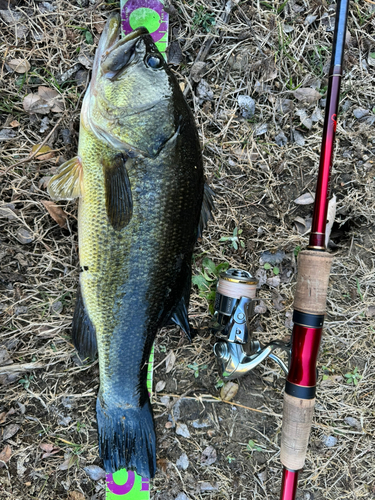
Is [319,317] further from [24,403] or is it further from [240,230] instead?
[24,403]

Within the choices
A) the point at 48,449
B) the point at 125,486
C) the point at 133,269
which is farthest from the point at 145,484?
the point at 133,269

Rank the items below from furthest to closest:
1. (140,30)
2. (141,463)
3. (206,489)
Answer: (206,489) → (141,463) → (140,30)

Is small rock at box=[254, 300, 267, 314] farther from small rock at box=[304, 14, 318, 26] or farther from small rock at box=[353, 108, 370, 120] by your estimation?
small rock at box=[304, 14, 318, 26]

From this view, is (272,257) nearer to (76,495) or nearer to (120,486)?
(120,486)

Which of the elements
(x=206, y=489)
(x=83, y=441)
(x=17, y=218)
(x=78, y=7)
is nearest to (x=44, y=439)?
(x=83, y=441)

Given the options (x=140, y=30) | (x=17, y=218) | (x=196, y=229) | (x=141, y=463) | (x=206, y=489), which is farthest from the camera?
(x=206, y=489)

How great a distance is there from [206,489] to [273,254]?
5.49ft

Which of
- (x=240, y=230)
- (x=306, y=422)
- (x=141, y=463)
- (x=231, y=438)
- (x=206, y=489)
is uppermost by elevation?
(x=240, y=230)

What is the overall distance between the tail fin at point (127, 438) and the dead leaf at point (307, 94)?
7.24 ft

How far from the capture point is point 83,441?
232 centimetres

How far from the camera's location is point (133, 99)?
1.69 meters

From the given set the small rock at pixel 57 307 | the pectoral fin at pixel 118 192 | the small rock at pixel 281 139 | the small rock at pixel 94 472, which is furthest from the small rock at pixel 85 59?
the small rock at pixel 94 472

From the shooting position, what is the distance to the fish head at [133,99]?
5.54 feet

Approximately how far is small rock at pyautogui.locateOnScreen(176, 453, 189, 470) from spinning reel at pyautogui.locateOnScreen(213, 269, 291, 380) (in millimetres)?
739
